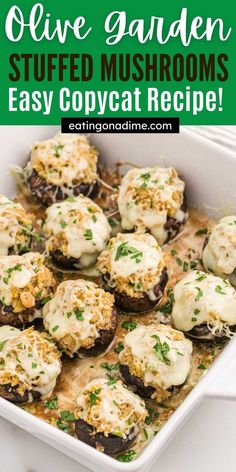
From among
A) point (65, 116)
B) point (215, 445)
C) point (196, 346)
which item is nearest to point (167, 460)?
point (215, 445)

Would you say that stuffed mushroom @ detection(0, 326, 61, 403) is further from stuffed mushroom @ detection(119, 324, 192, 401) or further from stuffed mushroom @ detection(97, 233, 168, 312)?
stuffed mushroom @ detection(97, 233, 168, 312)

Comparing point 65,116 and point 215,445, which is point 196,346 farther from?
point 65,116

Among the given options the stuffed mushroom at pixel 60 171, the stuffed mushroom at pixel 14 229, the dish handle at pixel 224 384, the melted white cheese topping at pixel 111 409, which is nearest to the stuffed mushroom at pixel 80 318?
the melted white cheese topping at pixel 111 409

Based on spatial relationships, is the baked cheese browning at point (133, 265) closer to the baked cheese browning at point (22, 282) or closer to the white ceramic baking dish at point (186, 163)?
the baked cheese browning at point (22, 282)

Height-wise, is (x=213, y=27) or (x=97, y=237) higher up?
(x=213, y=27)

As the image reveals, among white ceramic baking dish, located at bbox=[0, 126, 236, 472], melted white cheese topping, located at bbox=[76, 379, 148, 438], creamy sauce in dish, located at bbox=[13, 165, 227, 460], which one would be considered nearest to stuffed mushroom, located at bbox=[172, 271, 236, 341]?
creamy sauce in dish, located at bbox=[13, 165, 227, 460]

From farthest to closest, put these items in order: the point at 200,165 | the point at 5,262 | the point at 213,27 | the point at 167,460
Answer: the point at 213,27
the point at 200,165
the point at 5,262
the point at 167,460

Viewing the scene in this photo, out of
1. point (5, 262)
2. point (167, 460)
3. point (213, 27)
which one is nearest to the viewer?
point (167, 460)
